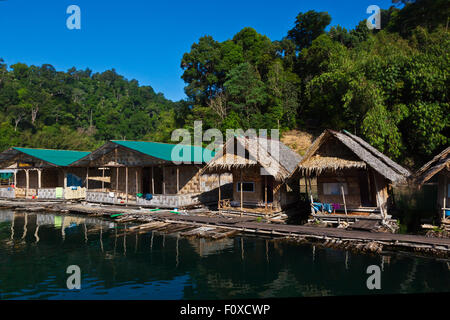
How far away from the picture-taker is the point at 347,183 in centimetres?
1806

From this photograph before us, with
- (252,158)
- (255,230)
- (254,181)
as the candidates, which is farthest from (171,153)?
(255,230)

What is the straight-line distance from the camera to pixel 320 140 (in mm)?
17250

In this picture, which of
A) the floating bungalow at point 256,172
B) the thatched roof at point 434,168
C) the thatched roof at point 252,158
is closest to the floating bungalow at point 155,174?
the thatched roof at point 252,158

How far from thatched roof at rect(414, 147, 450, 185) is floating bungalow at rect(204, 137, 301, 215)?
670cm

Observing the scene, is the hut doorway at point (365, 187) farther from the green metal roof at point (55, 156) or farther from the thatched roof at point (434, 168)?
the green metal roof at point (55, 156)

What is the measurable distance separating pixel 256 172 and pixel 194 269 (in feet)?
33.3

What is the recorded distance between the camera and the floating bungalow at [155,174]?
75.2 ft

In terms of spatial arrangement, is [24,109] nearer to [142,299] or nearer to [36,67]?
[36,67]

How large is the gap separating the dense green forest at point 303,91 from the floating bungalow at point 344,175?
13.7 m

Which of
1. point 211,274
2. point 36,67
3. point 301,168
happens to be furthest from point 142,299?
point 36,67

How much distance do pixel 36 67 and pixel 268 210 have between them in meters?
115

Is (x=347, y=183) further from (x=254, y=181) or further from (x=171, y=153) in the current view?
(x=171, y=153)

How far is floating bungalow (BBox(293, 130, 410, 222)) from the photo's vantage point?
645 inches

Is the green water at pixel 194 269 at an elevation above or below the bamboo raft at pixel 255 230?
below
